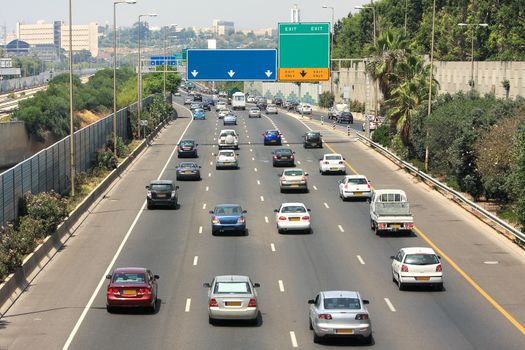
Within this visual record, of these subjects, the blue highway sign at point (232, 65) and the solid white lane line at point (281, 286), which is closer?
the solid white lane line at point (281, 286)

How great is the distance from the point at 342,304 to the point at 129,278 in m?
7.65

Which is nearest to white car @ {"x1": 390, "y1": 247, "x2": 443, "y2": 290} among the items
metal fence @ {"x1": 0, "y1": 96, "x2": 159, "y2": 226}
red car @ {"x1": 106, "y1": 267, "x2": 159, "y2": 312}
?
red car @ {"x1": 106, "y1": 267, "x2": 159, "y2": 312}

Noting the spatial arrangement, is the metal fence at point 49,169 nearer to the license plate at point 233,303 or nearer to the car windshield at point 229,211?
the car windshield at point 229,211

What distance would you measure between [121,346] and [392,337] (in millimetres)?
7710

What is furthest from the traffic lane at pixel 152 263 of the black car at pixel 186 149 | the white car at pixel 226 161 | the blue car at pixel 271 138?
the blue car at pixel 271 138

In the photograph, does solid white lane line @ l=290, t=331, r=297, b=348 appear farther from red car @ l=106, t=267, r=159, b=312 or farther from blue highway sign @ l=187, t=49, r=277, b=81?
blue highway sign @ l=187, t=49, r=277, b=81

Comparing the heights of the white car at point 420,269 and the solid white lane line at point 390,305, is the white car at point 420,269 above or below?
above

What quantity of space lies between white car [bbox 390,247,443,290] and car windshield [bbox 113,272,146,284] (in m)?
9.53

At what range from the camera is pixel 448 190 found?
62.2 metres

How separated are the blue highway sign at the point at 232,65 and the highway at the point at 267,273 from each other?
2817 cm

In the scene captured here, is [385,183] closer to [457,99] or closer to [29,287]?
[457,99]

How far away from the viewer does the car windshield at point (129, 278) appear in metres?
33.7

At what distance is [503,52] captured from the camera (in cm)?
12012

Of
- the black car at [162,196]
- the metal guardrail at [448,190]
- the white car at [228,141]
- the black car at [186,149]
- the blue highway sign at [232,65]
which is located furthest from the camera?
the blue highway sign at [232,65]
